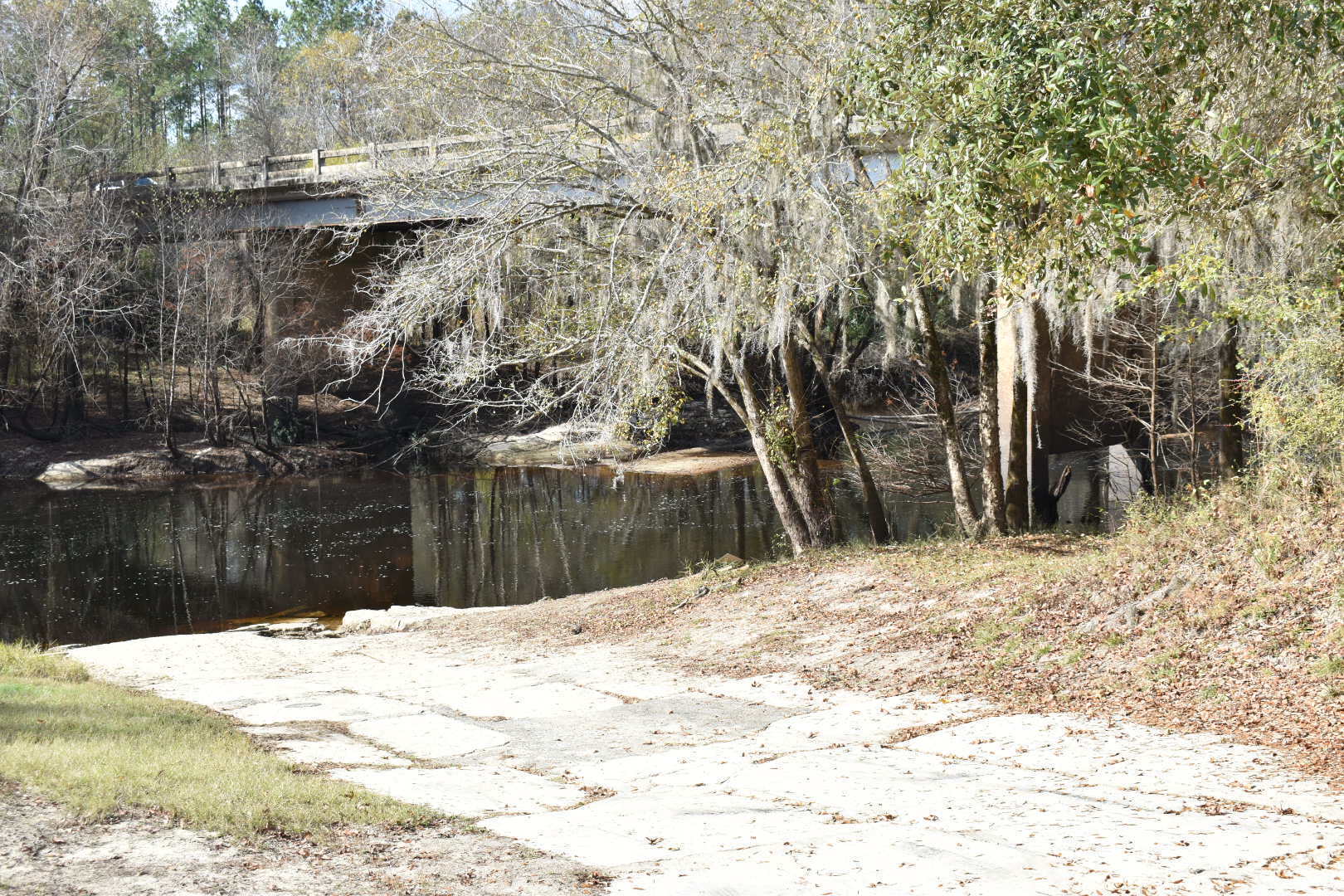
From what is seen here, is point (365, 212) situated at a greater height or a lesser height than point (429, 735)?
greater

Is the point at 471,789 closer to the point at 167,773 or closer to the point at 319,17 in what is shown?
the point at 167,773

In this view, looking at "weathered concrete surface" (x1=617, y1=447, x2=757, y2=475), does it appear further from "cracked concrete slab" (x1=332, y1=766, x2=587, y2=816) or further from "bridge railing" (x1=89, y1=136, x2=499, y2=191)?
"cracked concrete slab" (x1=332, y1=766, x2=587, y2=816)

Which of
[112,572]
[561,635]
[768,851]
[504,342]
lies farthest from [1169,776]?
[112,572]

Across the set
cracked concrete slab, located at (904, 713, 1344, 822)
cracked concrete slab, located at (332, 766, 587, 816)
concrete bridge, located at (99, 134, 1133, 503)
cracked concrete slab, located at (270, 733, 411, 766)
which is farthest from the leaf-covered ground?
concrete bridge, located at (99, 134, 1133, 503)

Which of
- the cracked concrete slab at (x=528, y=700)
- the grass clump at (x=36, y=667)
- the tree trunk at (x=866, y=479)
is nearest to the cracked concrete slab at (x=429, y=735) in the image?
the cracked concrete slab at (x=528, y=700)

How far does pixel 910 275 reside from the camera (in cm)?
1283

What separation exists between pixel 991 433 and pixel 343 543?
14936 millimetres

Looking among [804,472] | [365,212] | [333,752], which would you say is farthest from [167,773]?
[365,212]

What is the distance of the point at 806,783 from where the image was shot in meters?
6.17

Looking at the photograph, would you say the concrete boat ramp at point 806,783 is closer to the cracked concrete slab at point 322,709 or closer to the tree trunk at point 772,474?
the cracked concrete slab at point 322,709

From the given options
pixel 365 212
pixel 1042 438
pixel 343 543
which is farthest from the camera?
pixel 343 543

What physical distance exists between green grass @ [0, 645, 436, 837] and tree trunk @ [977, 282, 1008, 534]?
973 centimetres

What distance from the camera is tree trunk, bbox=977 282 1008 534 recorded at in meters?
14.4

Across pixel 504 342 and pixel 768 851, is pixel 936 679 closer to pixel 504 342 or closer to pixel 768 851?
pixel 768 851
